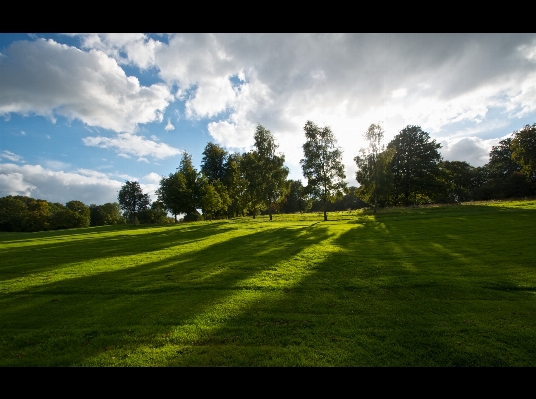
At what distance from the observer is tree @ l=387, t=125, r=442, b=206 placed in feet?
214

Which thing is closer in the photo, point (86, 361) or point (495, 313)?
point (86, 361)

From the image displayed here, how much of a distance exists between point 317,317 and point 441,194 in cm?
7509

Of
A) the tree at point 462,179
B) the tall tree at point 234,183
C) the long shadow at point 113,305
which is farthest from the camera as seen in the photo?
the tree at point 462,179

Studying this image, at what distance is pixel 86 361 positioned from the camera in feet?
18.5

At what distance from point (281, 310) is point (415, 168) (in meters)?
75.6

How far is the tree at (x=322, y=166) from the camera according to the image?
4500 centimetres

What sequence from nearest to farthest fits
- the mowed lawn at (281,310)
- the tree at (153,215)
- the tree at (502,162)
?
the mowed lawn at (281,310), the tree at (502,162), the tree at (153,215)

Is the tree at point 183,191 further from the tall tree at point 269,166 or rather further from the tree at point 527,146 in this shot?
the tree at point 527,146

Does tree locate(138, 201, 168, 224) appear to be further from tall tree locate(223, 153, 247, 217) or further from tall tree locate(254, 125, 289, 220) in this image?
tall tree locate(254, 125, 289, 220)

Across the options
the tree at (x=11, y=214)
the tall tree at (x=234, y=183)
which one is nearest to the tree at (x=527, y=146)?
the tall tree at (x=234, y=183)

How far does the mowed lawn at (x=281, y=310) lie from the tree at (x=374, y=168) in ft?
107
